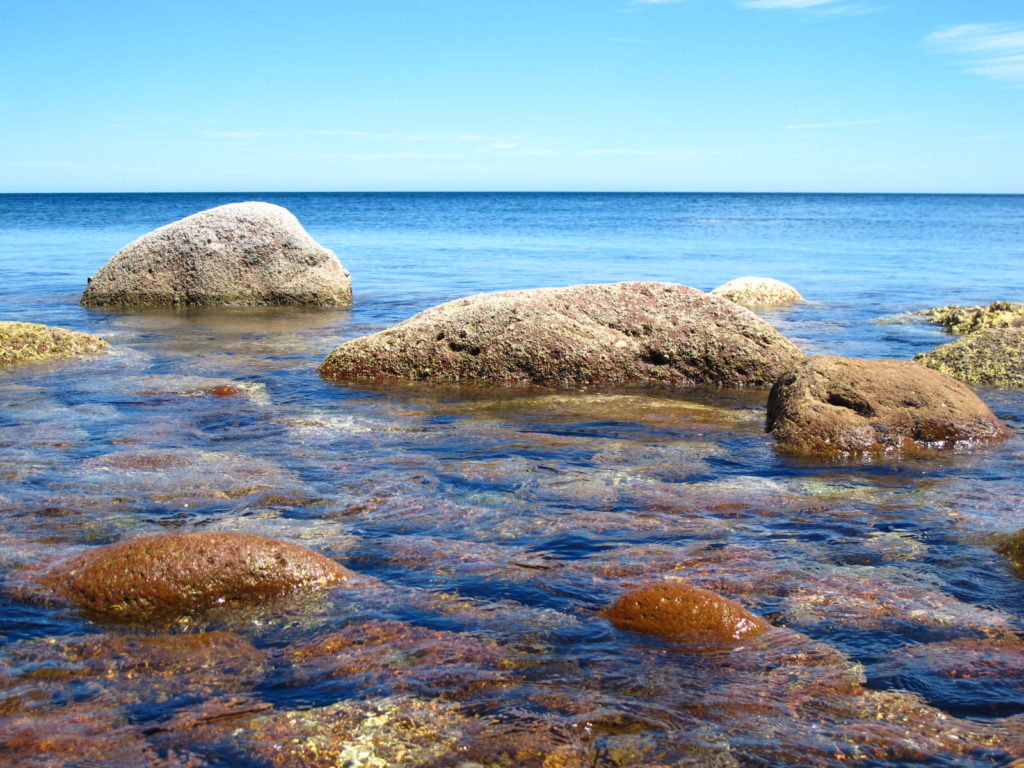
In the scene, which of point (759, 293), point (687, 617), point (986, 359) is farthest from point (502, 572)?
point (759, 293)

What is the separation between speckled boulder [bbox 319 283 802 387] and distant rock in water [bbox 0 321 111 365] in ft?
10.5

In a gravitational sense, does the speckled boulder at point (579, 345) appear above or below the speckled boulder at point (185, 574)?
above

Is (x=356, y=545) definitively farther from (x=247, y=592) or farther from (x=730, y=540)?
(x=730, y=540)

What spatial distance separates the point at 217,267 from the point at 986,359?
1186 centimetres

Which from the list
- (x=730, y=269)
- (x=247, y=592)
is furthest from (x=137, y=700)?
(x=730, y=269)

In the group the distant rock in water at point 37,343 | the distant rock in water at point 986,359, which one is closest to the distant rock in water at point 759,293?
the distant rock in water at point 986,359

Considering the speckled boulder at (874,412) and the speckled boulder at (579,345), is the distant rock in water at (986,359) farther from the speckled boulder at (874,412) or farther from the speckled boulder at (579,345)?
the speckled boulder at (874,412)

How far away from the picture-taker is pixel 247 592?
13.9 ft

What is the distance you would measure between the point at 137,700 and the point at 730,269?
23.4 meters

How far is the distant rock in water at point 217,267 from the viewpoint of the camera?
50.9 feet

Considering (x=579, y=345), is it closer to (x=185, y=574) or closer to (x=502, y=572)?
(x=502, y=572)

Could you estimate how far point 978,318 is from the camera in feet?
44.9

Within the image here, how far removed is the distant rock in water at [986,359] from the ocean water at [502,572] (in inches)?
16.2

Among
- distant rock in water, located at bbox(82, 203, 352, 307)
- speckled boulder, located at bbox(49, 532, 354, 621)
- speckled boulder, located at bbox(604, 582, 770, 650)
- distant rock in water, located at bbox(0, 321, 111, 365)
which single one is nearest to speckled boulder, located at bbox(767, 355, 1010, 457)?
speckled boulder, located at bbox(604, 582, 770, 650)
